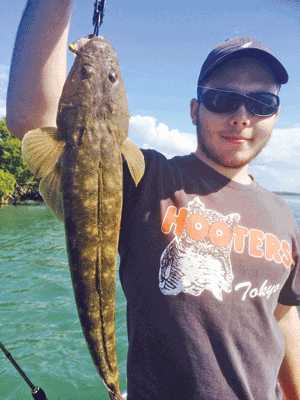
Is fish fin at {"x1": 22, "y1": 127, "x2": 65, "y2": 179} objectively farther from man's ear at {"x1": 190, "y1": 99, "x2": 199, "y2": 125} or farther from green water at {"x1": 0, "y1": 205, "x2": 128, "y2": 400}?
green water at {"x1": 0, "y1": 205, "x2": 128, "y2": 400}

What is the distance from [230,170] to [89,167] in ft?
4.32

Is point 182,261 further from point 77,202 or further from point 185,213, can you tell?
point 77,202

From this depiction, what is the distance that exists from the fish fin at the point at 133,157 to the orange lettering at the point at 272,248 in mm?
1153

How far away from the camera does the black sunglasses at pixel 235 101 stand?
229 cm

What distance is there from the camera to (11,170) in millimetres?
51281

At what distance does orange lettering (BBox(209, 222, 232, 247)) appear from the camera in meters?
2.07

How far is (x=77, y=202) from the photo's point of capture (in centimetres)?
157

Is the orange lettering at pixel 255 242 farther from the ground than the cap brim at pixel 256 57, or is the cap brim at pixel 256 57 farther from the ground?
the cap brim at pixel 256 57

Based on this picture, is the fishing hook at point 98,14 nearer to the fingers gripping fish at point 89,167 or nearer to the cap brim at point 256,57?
the fingers gripping fish at point 89,167

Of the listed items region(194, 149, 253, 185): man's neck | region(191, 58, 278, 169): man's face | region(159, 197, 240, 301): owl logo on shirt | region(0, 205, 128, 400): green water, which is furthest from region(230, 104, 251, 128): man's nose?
region(0, 205, 128, 400): green water

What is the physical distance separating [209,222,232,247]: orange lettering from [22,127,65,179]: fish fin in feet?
3.91

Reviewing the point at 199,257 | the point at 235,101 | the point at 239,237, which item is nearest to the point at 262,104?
the point at 235,101

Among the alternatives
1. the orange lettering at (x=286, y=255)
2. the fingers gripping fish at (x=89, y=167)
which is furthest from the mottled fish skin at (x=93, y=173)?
the orange lettering at (x=286, y=255)

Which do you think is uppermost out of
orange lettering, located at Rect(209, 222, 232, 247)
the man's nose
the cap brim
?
the cap brim
